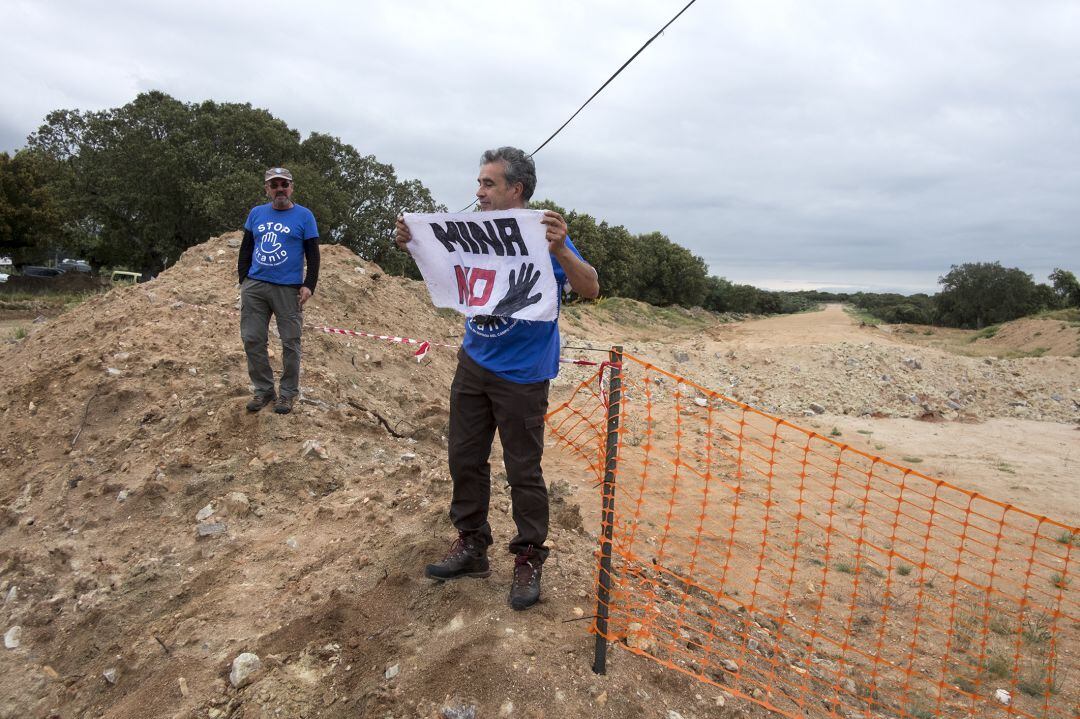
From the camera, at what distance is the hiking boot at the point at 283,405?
499 cm

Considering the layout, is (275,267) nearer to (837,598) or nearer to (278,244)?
(278,244)

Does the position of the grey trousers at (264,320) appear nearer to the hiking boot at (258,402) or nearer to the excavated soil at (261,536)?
the hiking boot at (258,402)

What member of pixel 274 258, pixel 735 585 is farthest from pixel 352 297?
pixel 735 585

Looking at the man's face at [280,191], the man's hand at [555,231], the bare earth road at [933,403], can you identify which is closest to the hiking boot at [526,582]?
the man's hand at [555,231]

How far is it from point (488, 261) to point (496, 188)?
1.11 feet

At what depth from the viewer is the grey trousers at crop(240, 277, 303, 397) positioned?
15.6ft

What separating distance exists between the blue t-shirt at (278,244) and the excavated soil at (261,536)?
1.12 m

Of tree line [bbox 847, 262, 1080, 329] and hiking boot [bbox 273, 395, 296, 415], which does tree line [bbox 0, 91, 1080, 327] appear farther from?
tree line [bbox 847, 262, 1080, 329]

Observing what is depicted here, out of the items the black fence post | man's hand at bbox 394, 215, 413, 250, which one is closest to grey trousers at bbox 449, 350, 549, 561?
the black fence post

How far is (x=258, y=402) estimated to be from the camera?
500cm

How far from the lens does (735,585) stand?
4.32m

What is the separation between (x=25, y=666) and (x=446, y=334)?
25.8ft

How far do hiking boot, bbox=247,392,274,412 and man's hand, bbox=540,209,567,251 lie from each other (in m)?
3.42

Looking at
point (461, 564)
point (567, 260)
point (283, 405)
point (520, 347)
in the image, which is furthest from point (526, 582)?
point (283, 405)
